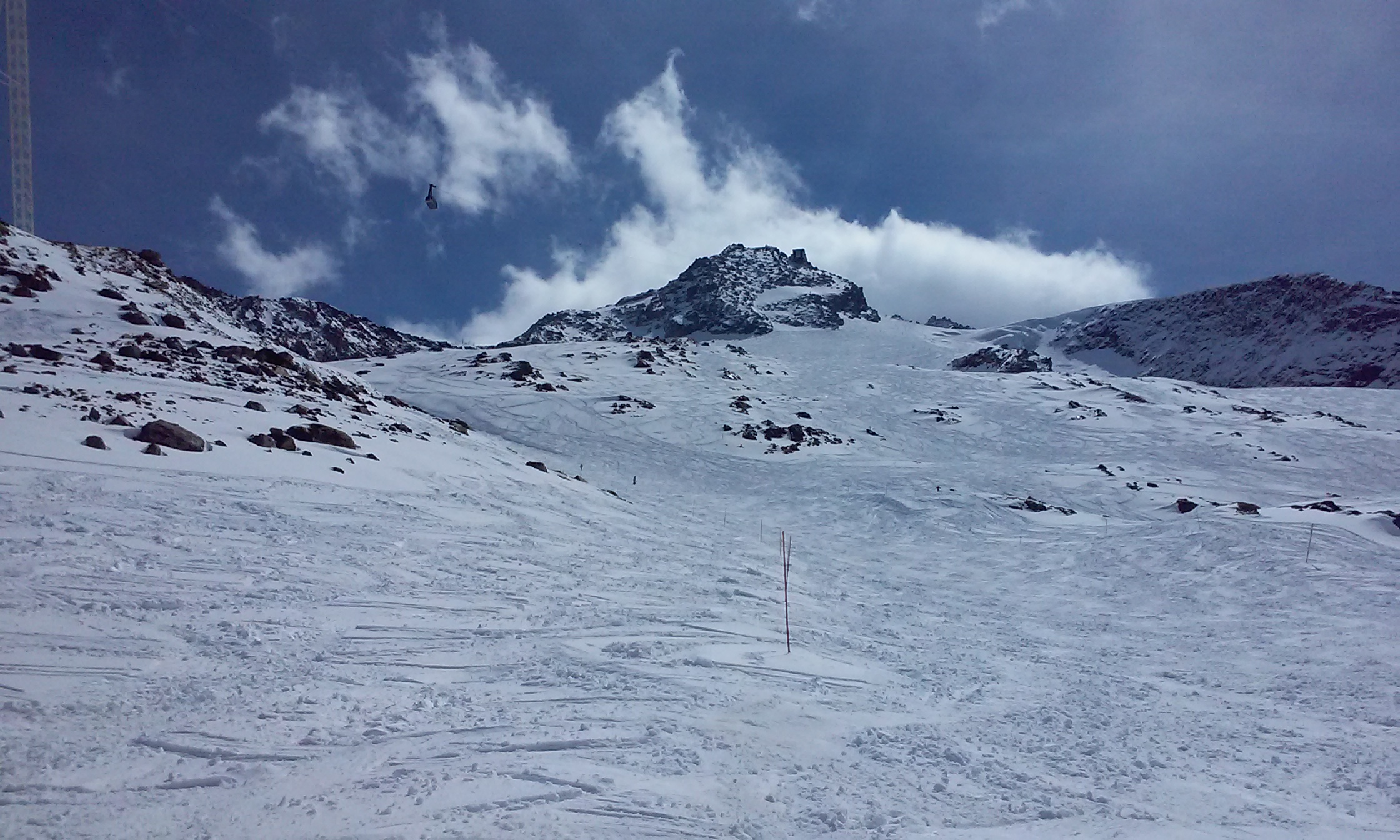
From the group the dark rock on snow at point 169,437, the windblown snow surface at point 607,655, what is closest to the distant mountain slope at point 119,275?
the windblown snow surface at point 607,655

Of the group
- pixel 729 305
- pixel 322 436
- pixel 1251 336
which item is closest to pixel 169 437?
pixel 322 436

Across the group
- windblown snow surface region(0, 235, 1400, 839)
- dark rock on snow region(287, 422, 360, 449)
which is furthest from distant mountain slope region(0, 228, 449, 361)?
dark rock on snow region(287, 422, 360, 449)

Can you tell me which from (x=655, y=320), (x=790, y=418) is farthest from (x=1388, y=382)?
(x=655, y=320)

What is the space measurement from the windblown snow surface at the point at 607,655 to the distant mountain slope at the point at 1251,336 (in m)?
127

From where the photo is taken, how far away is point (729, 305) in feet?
463

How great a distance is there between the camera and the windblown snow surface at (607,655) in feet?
16.5

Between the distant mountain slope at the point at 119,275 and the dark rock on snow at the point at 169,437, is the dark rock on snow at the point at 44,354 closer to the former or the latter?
the distant mountain slope at the point at 119,275

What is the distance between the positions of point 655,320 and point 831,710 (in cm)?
14823

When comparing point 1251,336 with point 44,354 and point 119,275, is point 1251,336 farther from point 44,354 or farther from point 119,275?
point 44,354

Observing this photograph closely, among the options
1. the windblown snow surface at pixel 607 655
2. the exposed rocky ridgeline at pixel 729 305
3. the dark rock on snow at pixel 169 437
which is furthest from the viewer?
the exposed rocky ridgeline at pixel 729 305

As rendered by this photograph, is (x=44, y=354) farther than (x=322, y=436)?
Yes

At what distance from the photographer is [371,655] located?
7.21 meters

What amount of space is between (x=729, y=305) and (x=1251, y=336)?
107m

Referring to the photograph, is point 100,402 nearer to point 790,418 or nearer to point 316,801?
point 316,801
